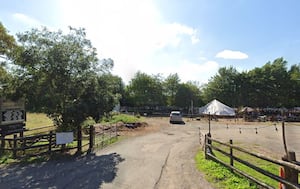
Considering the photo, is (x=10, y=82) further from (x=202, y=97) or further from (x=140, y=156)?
(x=202, y=97)

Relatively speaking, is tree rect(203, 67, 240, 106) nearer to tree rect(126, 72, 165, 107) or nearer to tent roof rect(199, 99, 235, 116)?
tree rect(126, 72, 165, 107)

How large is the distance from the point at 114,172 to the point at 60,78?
19.1ft

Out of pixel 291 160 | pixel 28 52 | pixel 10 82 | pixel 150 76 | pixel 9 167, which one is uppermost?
pixel 150 76

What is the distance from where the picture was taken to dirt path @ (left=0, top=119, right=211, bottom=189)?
7.29m

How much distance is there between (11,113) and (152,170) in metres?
8.80

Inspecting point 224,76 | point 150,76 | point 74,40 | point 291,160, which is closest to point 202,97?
point 224,76

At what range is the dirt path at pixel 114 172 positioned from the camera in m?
7.29

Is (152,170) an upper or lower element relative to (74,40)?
lower

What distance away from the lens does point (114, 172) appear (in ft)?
27.8

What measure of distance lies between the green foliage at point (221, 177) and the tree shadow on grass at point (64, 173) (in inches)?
125

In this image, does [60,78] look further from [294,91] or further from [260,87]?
[294,91]

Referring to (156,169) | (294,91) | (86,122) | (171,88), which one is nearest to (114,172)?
(156,169)

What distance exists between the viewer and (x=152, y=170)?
8.67 metres

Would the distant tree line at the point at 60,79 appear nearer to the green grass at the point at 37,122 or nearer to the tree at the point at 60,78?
the tree at the point at 60,78
